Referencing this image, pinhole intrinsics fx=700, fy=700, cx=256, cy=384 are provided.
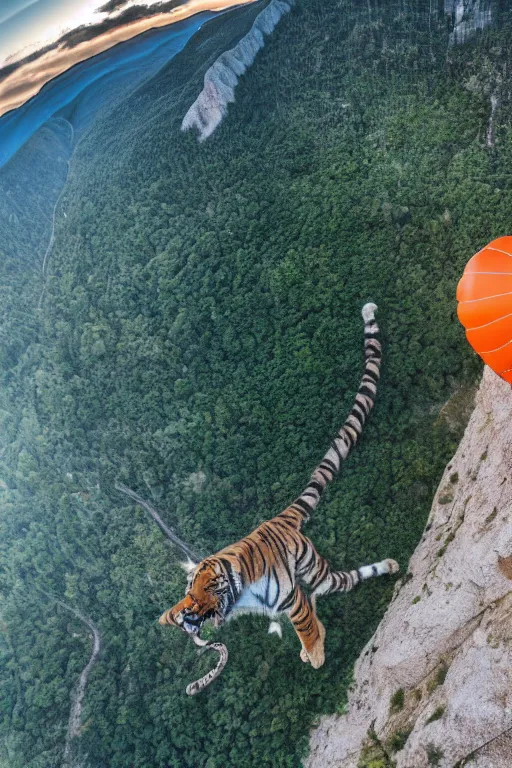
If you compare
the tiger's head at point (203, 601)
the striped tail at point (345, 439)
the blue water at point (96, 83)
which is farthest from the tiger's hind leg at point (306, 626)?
the blue water at point (96, 83)

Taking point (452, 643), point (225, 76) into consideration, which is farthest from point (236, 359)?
point (452, 643)

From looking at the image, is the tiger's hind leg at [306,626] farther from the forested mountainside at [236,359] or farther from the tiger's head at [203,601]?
the tiger's head at [203,601]

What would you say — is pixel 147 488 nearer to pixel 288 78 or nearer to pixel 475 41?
pixel 288 78

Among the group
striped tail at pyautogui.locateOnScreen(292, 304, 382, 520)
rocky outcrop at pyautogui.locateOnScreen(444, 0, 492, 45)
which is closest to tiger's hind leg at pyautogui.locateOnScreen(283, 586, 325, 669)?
striped tail at pyautogui.locateOnScreen(292, 304, 382, 520)

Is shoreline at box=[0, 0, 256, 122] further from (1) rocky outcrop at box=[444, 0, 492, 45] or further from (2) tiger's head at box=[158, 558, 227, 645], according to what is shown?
(2) tiger's head at box=[158, 558, 227, 645]

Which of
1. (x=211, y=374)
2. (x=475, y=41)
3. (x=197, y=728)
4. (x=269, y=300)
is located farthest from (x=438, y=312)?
(x=197, y=728)

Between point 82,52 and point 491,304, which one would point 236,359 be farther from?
point 82,52
